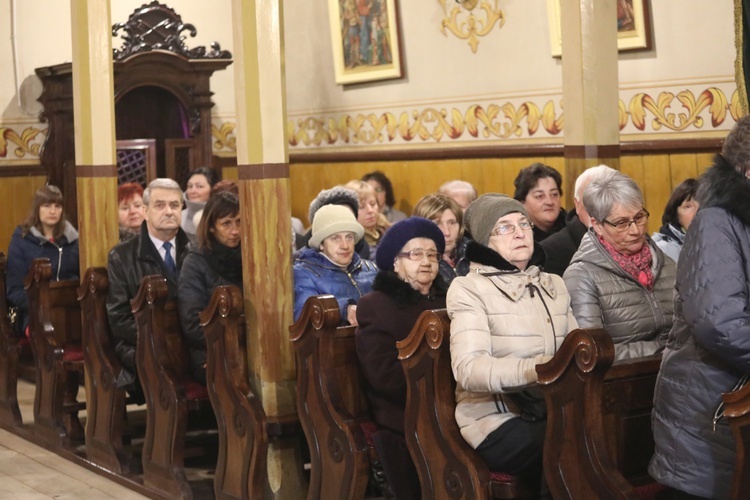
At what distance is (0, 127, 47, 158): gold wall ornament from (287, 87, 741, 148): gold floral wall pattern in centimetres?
216

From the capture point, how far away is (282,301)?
15.4 feet

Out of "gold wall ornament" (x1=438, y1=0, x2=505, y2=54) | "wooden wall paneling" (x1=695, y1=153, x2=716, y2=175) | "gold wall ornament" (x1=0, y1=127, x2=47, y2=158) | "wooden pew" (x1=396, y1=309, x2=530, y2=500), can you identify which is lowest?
"wooden pew" (x1=396, y1=309, x2=530, y2=500)

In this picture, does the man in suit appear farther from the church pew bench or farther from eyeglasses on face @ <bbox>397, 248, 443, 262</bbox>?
eyeglasses on face @ <bbox>397, 248, 443, 262</bbox>

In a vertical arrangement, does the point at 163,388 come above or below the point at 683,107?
below

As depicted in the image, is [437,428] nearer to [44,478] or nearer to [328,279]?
[328,279]

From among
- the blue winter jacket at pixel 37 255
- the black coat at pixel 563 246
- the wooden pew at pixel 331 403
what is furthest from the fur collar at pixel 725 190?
the blue winter jacket at pixel 37 255

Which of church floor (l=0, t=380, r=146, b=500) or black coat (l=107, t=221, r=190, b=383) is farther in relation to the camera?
black coat (l=107, t=221, r=190, b=383)

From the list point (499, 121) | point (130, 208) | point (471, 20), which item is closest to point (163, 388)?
point (130, 208)

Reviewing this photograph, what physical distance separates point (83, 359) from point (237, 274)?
4.16 ft

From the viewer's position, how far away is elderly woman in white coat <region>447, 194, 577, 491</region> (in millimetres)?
3523

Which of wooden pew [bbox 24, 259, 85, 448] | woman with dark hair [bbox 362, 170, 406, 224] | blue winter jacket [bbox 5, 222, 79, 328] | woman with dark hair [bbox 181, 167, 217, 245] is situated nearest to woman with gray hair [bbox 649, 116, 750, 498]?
wooden pew [bbox 24, 259, 85, 448]

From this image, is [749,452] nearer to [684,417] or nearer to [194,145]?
[684,417]

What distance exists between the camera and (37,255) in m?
7.55

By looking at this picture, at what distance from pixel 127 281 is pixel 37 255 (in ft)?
6.77
